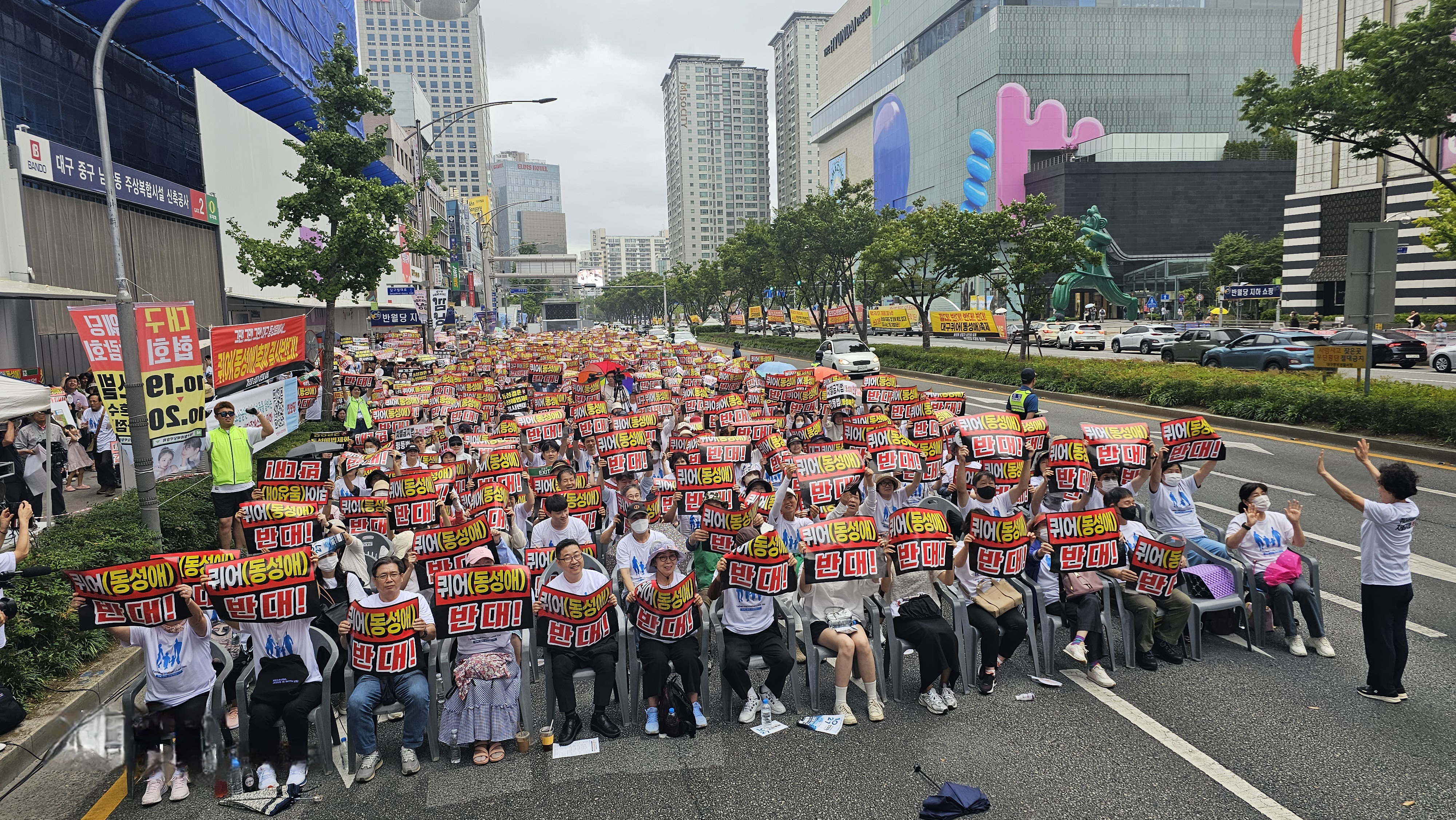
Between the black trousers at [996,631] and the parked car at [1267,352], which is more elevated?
the parked car at [1267,352]

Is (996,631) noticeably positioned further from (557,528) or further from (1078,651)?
(557,528)

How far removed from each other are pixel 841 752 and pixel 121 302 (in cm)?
885

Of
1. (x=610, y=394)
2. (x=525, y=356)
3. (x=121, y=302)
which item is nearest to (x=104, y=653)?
(x=121, y=302)

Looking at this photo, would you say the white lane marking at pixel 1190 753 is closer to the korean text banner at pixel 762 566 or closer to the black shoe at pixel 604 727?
the korean text banner at pixel 762 566

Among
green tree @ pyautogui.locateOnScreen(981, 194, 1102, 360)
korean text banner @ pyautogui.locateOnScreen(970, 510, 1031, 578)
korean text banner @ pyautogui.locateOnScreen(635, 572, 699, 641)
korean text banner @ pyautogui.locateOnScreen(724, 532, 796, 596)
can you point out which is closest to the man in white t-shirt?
korean text banner @ pyautogui.locateOnScreen(970, 510, 1031, 578)

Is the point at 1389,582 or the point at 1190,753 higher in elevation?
the point at 1389,582

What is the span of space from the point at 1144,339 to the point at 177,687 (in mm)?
46615

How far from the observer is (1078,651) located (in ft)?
23.3

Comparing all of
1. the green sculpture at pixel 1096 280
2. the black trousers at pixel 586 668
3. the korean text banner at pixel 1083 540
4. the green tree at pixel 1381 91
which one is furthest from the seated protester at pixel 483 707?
the green sculpture at pixel 1096 280

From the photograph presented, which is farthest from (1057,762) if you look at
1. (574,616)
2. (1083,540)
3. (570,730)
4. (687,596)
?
(574,616)

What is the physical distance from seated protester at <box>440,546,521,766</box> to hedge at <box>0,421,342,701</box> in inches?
114

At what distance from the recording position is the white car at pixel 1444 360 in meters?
28.9

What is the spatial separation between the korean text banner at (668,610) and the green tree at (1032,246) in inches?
1026

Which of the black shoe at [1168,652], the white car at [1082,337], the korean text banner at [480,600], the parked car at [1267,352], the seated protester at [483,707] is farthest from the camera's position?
the white car at [1082,337]
